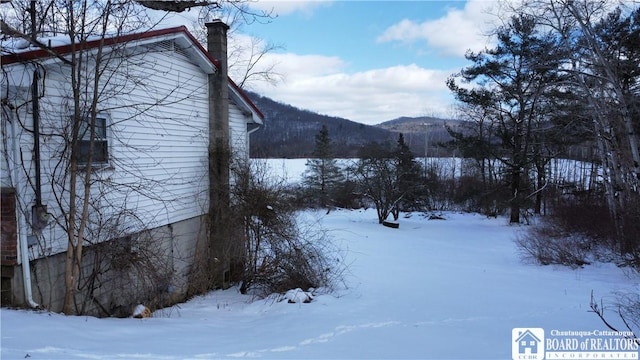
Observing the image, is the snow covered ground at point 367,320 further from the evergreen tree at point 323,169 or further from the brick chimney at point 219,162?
the evergreen tree at point 323,169

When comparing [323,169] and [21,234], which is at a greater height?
[323,169]

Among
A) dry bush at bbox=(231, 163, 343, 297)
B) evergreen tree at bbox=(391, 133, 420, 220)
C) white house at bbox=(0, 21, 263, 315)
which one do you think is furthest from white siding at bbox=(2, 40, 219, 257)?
evergreen tree at bbox=(391, 133, 420, 220)

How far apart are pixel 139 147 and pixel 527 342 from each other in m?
7.38

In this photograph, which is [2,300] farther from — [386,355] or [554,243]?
[554,243]

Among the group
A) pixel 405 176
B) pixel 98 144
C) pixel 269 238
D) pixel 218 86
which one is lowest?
pixel 269 238

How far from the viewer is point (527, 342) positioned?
18.0 feet

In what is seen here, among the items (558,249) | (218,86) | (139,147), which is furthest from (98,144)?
(558,249)

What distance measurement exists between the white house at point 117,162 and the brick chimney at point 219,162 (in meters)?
0.05

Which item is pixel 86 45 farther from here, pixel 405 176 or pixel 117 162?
pixel 405 176

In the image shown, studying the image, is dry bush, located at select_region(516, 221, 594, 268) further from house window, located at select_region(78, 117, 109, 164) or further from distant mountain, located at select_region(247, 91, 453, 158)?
distant mountain, located at select_region(247, 91, 453, 158)

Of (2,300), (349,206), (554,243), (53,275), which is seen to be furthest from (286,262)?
(349,206)

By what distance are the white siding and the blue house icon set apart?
6.44 m

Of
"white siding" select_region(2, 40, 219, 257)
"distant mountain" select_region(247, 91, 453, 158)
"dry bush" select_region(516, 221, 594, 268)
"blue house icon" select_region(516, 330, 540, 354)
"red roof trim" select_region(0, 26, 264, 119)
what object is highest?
"distant mountain" select_region(247, 91, 453, 158)

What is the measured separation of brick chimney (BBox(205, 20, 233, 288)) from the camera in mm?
10695
